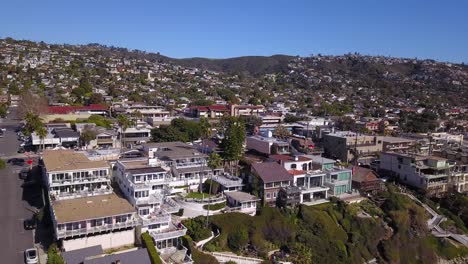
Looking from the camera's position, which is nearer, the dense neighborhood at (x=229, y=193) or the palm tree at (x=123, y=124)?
the dense neighborhood at (x=229, y=193)

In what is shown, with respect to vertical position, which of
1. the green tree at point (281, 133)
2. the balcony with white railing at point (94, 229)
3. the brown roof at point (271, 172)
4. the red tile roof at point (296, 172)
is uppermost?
the green tree at point (281, 133)

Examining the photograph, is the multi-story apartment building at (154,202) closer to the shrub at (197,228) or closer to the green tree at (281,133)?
the shrub at (197,228)

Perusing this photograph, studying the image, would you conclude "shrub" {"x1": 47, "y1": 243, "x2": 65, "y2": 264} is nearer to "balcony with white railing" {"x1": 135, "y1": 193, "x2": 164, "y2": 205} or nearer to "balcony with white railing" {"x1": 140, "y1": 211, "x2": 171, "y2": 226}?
"balcony with white railing" {"x1": 140, "y1": 211, "x2": 171, "y2": 226}

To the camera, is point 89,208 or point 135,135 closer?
point 89,208

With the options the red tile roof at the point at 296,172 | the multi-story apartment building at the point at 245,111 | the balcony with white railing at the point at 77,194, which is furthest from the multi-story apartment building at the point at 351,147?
the balcony with white railing at the point at 77,194

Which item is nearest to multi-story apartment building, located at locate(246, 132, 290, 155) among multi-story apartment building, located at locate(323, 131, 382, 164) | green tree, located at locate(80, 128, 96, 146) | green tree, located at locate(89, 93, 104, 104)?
multi-story apartment building, located at locate(323, 131, 382, 164)

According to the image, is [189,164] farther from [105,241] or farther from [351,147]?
[351,147]

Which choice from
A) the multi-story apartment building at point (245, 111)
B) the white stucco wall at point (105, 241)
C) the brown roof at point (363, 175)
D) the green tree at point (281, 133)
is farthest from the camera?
the multi-story apartment building at point (245, 111)

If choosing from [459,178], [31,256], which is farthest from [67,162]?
[459,178]
